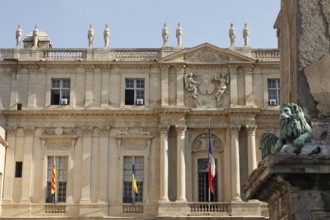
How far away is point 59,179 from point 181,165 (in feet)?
20.7

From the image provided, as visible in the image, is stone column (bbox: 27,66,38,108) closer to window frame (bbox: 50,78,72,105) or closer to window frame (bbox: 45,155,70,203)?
window frame (bbox: 50,78,72,105)

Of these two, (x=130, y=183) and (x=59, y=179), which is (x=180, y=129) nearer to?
(x=130, y=183)

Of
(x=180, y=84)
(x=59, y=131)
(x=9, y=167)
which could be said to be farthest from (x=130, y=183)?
(x=9, y=167)

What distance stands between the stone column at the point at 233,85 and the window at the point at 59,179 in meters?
9.20

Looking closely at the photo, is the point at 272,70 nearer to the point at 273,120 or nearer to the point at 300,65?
the point at 273,120

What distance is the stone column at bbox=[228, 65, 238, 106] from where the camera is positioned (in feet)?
109

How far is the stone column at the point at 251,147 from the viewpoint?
32.2 metres

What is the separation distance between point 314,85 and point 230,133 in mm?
25240

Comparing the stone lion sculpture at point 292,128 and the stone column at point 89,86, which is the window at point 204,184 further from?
the stone lion sculpture at point 292,128

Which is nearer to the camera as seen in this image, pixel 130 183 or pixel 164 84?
pixel 130 183

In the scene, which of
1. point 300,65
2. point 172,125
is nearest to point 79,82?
point 172,125

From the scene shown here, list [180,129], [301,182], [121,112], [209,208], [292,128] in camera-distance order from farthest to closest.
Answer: [121,112] < [180,129] < [209,208] < [292,128] < [301,182]

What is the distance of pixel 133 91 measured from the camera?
33.7m

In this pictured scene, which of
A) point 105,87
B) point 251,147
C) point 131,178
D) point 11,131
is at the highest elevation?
point 105,87
